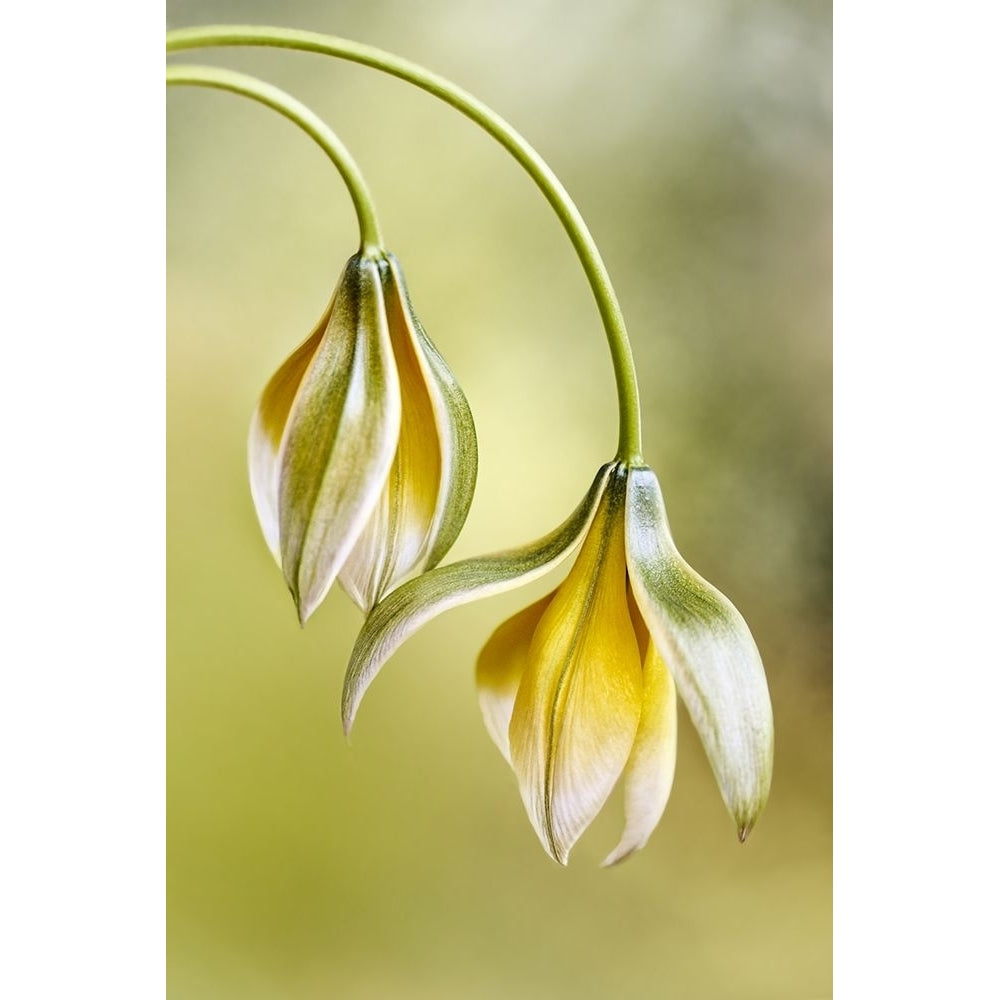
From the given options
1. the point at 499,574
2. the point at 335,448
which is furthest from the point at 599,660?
the point at 335,448

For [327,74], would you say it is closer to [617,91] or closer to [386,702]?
[617,91]

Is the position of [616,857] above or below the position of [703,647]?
below

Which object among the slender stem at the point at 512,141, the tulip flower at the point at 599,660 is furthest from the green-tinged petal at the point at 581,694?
the slender stem at the point at 512,141

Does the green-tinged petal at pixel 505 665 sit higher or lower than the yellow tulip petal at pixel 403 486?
lower

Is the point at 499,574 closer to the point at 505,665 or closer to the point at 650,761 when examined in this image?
the point at 505,665

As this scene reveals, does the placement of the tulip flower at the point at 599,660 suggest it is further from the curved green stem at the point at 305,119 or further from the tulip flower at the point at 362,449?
the curved green stem at the point at 305,119
